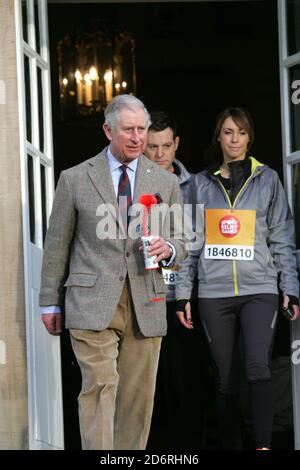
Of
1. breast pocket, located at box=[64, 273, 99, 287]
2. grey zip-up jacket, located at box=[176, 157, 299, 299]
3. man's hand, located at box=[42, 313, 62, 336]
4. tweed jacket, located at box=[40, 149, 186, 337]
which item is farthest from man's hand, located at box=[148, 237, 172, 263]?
grey zip-up jacket, located at box=[176, 157, 299, 299]

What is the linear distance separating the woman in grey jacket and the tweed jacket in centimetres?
74

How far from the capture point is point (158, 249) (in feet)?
17.6

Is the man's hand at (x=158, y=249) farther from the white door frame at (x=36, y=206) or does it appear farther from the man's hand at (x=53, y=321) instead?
the white door frame at (x=36, y=206)

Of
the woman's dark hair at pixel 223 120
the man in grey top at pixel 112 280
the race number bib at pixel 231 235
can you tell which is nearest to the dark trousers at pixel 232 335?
the race number bib at pixel 231 235

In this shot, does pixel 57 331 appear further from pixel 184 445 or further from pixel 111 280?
pixel 184 445

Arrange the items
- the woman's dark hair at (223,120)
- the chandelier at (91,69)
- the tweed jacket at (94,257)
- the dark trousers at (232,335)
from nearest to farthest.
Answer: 1. the tweed jacket at (94,257)
2. the dark trousers at (232,335)
3. the woman's dark hair at (223,120)
4. the chandelier at (91,69)

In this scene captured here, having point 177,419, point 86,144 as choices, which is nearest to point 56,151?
point 86,144

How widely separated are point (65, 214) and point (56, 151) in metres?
7.97

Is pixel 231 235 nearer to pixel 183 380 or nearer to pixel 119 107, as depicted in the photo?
pixel 183 380

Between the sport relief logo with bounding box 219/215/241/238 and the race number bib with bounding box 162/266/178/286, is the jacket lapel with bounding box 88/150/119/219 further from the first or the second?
the race number bib with bounding box 162/266/178/286

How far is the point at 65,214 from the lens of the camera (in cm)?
A: 558

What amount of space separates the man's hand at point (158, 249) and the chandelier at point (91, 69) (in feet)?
16.4

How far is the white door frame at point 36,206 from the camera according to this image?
6.29 meters

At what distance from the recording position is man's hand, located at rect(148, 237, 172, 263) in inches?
210
